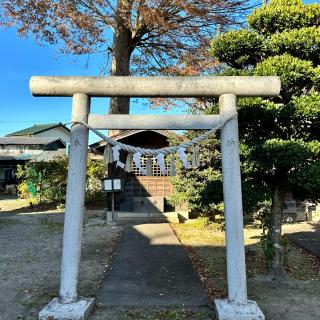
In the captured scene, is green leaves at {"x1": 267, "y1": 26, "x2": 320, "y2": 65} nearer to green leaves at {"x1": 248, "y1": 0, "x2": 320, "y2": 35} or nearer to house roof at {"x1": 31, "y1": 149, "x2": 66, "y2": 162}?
green leaves at {"x1": 248, "y1": 0, "x2": 320, "y2": 35}

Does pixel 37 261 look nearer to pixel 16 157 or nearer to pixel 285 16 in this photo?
pixel 285 16

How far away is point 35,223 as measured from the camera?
13805 mm

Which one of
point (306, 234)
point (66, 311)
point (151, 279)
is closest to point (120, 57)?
point (306, 234)

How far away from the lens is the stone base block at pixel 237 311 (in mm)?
4676

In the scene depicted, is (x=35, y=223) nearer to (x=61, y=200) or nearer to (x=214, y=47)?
(x=61, y=200)

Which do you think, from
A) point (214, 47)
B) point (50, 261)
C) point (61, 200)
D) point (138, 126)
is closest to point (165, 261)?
point (50, 261)

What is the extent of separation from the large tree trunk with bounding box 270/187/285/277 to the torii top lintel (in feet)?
7.84

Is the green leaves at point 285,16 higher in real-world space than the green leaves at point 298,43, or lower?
higher

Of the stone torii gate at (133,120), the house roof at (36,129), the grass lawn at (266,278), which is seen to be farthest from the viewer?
the house roof at (36,129)

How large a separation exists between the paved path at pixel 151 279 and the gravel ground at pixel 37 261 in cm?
32

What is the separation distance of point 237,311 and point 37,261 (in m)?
4.97

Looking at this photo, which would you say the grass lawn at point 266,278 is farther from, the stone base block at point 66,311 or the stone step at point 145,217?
the stone step at point 145,217

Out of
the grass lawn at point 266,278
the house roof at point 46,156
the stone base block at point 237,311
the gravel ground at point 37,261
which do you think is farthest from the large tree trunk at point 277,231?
the house roof at point 46,156

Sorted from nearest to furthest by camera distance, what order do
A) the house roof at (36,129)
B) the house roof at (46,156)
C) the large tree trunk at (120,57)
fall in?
the large tree trunk at (120,57) < the house roof at (46,156) < the house roof at (36,129)
